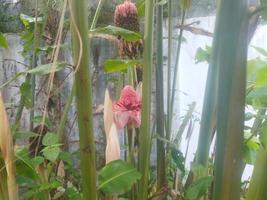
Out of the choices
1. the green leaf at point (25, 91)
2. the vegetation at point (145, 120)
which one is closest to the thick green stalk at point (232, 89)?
the vegetation at point (145, 120)

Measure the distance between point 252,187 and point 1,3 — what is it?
1853mm

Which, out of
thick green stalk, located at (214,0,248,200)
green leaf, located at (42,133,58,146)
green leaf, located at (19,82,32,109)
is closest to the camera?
thick green stalk, located at (214,0,248,200)

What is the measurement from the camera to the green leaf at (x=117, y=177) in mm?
427

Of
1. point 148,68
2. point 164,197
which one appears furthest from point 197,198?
point 148,68

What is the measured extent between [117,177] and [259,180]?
182 millimetres

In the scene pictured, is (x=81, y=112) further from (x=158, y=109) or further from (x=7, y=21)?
(x=7, y=21)

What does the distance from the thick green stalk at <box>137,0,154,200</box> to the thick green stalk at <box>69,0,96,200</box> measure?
0.11 m

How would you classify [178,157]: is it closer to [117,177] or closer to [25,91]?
[117,177]

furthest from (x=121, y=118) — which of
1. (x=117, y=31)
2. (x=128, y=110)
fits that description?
(x=117, y=31)

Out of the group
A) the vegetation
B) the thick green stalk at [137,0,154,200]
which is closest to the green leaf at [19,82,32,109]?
the vegetation

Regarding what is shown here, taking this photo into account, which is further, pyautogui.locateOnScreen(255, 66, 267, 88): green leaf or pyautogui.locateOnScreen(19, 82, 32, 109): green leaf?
pyautogui.locateOnScreen(19, 82, 32, 109): green leaf

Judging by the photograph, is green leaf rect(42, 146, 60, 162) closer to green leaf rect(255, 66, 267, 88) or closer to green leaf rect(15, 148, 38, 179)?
green leaf rect(15, 148, 38, 179)

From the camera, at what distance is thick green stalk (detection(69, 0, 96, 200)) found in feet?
1.10

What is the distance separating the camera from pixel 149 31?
1.50ft
